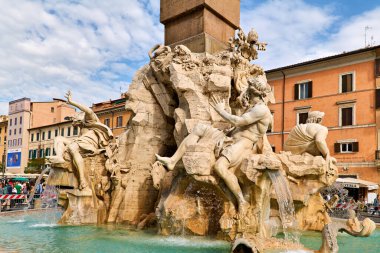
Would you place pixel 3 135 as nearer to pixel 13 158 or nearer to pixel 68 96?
pixel 13 158

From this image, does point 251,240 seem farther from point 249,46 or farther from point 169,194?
point 249,46

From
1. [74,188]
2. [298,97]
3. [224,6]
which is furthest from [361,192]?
[74,188]

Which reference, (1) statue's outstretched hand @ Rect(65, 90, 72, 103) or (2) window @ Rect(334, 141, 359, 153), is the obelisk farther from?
(2) window @ Rect(334, 141, 359, 153)

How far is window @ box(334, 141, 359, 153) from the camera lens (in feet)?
90.8

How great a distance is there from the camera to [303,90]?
1226 inches

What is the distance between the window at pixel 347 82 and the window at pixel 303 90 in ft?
7.32

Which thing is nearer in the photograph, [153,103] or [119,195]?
[119,195]

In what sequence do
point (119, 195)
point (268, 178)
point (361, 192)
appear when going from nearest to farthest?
point (268, 178), point (119, 195), point (361, 192)

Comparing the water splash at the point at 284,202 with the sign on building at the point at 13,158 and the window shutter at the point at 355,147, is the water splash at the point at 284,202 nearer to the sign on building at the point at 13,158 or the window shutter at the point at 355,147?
the window shutter at the point at 355,147

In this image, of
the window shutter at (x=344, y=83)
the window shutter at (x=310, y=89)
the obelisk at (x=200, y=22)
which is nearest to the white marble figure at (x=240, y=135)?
the obelisk at (x=200, y=22)

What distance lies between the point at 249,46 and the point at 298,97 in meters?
22.8

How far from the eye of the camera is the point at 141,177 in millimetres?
9602

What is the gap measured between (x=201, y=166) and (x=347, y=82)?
24660 mm

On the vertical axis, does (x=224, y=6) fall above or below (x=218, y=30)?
above
